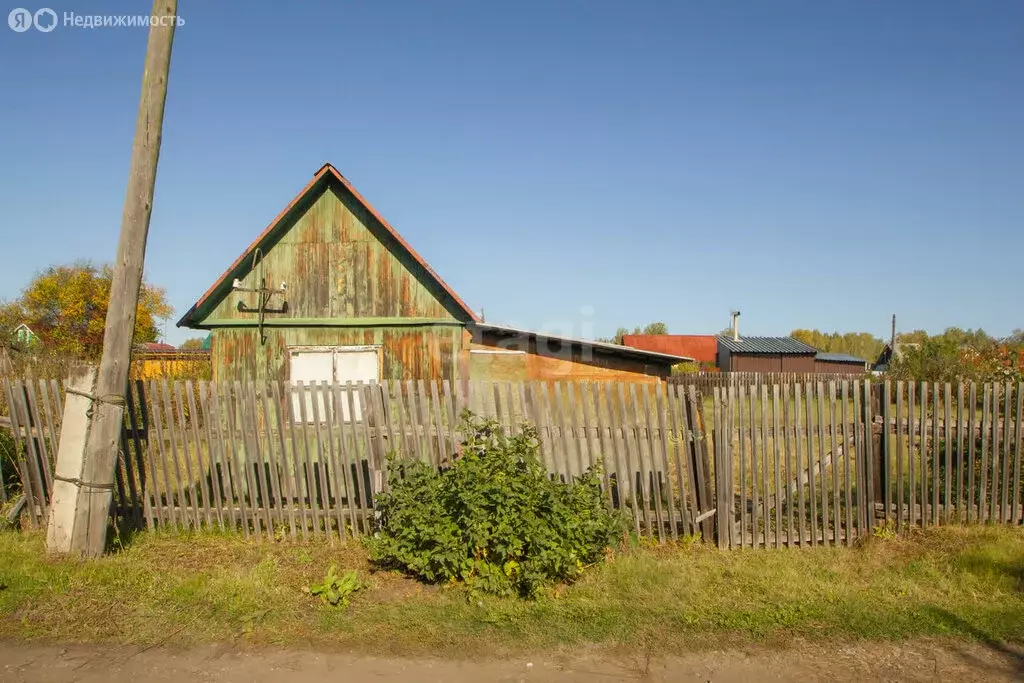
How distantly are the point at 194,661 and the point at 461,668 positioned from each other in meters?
1.86

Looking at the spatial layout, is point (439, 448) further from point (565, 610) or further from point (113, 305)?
point (113, 305)

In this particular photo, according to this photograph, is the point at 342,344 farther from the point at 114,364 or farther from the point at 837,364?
the point at 837,364

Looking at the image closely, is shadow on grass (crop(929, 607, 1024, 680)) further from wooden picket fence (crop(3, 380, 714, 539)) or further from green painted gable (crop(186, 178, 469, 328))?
green painted gable (crop(186, 178, 469, 328))

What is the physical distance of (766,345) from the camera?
151 feet

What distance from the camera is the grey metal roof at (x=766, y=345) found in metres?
44.6

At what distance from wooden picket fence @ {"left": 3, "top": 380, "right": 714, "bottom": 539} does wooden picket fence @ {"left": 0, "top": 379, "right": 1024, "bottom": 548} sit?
2 cm

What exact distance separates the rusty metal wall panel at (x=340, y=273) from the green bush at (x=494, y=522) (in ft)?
15.8

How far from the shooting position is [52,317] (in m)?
51.0

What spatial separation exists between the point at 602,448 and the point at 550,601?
6.45 ft

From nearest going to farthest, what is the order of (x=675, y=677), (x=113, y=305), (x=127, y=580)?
1. (x=675, y=677)
2. (x=127, y=580)
3. (x=113, y=305)

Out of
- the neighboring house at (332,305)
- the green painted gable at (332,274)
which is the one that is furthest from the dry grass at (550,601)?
the green painted gable at (332,274)

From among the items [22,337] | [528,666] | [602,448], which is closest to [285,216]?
[602,448]

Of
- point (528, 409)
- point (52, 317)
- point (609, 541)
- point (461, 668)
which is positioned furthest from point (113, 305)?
point (52, 317)

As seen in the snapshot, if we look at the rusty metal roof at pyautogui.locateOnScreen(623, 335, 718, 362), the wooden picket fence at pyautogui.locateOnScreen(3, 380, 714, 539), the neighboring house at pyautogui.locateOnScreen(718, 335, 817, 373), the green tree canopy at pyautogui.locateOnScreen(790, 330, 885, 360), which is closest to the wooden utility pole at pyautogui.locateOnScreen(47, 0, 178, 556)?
the wooden picket fence at pyautogui.locateOnScreen(3, 380, 714, 539)
